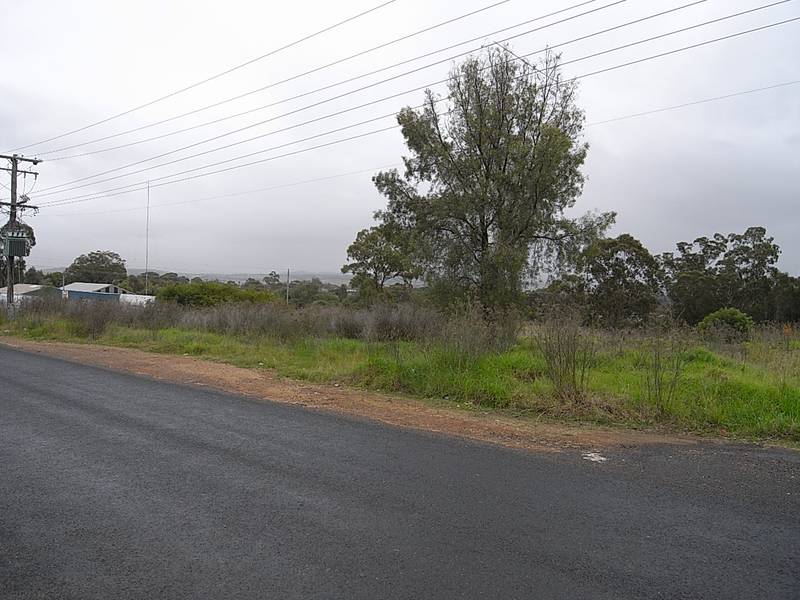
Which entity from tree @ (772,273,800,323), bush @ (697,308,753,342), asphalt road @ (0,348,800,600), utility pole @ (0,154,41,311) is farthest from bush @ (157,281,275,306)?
tree @ (772,273,800,323)

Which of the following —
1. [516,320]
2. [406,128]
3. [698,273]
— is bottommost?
[516,320]

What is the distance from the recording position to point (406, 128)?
96.0ft

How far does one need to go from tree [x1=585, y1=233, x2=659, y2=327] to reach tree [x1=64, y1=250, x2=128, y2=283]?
7397 cm

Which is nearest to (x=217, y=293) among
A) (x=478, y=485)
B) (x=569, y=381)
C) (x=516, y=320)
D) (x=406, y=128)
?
(x=406, y=128)

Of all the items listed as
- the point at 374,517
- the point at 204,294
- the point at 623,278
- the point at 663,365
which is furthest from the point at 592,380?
the point at 204,294

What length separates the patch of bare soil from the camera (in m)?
7.10

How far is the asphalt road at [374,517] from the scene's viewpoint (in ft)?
11.3

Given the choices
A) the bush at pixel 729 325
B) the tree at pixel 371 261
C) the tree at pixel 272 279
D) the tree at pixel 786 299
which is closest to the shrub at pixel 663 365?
the bush at pixel 729 325

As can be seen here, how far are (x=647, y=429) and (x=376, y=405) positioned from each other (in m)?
3.93

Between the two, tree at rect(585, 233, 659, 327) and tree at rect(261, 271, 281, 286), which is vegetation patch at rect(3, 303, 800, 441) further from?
tree at rect(261, 271, 281, 286)

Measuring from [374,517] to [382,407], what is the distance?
Result: 15.4ft

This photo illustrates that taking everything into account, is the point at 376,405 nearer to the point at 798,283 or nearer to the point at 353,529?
the point at 353,529

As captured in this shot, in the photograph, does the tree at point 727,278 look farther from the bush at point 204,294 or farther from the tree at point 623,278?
the bush at point 204,294

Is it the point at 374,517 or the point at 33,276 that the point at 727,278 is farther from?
the point at 33,276
